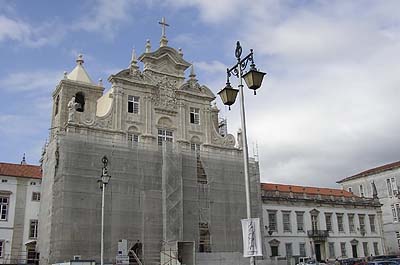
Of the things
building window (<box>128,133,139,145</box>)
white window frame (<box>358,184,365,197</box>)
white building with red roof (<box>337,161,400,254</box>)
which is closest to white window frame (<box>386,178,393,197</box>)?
white building with red roof (<box>337,161,400,254</box>)

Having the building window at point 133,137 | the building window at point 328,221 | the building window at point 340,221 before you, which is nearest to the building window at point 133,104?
the building window at point 133,137

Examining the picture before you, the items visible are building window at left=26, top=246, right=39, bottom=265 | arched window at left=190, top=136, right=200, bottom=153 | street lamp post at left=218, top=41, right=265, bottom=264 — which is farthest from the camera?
arched window at left=190, top=136, right=200, bottom=153

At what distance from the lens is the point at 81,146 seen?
3231 cm

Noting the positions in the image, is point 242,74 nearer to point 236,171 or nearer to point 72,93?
point 236,171

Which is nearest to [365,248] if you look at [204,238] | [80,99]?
[204,238]

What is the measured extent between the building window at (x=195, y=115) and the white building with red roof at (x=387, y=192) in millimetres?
30333

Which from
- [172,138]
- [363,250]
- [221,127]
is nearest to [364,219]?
[363,250]

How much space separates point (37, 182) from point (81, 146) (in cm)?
930

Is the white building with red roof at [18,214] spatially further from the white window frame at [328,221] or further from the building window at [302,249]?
the white window frame at [328,221]

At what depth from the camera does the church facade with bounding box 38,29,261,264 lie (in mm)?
31375

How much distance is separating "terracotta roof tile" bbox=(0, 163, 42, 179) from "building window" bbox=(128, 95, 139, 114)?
32.6ft

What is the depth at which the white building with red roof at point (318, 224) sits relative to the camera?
158 ft

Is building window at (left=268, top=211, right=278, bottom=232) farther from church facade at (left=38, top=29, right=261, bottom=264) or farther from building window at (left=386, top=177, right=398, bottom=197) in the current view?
building window at (left=386, top=177, right=398, bottom=197)

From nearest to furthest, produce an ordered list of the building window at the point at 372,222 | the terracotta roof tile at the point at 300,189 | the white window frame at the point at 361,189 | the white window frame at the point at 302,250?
the white window frame at the point at 302,250 < the terracotta roof tile at the point at 300,189 < the building window at the point at 372,222 < the white window frame at the point at 361,189
